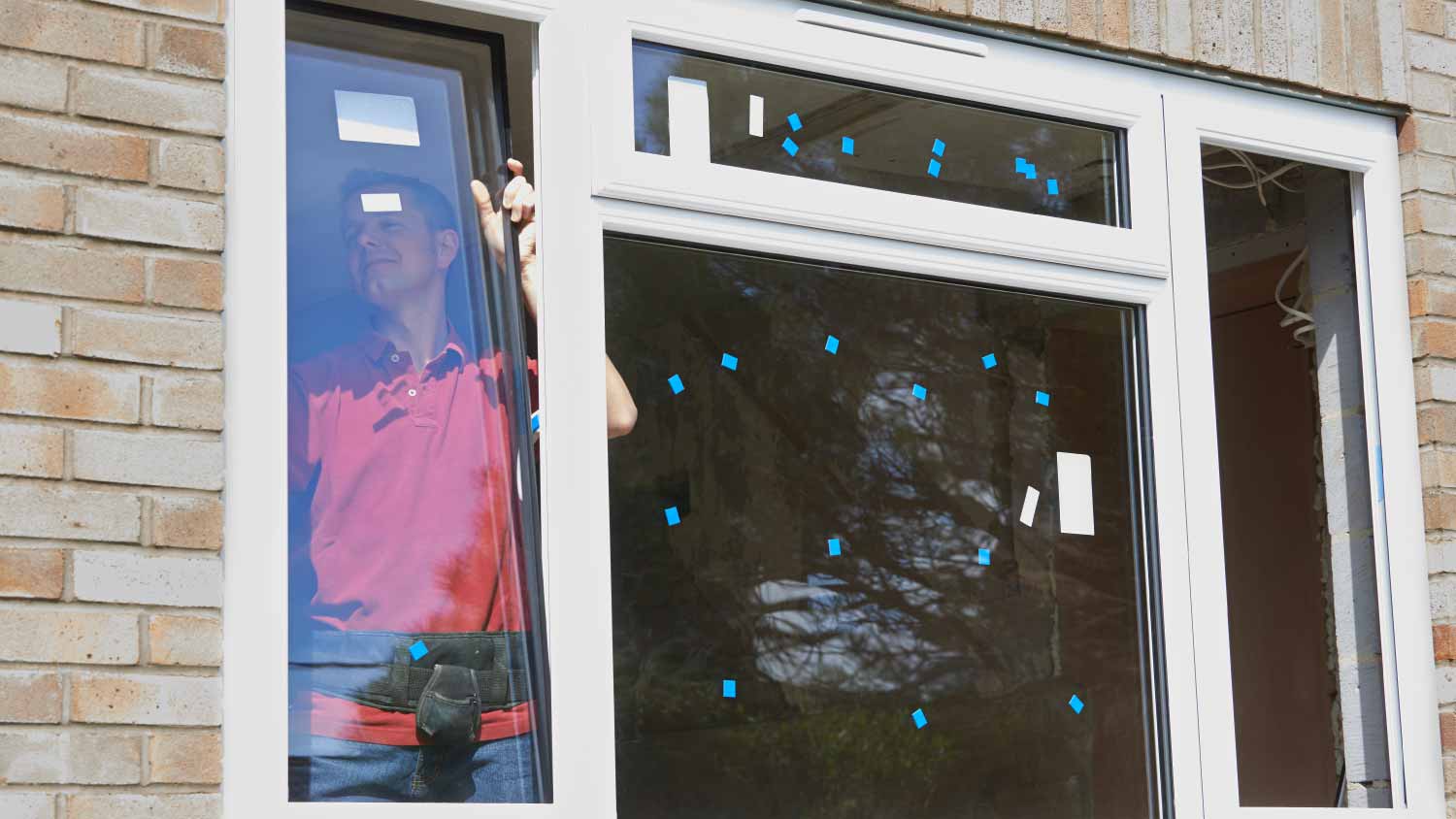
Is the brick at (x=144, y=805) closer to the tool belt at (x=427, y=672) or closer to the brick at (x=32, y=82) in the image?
the tool belt at (x=427, y=672)

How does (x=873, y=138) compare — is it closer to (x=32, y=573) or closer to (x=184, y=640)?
(x=184, y=640)

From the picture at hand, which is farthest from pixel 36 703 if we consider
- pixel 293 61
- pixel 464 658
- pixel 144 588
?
pixel 293 61

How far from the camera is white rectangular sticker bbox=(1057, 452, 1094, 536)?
149 inches

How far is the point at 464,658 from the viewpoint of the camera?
3070 millimetres

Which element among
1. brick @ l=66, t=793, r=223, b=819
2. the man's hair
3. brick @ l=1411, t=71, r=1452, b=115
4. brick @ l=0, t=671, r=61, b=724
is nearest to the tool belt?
brick @ l=66, t=793, r=223, b=819

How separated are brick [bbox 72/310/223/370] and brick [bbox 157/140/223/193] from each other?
0.21m

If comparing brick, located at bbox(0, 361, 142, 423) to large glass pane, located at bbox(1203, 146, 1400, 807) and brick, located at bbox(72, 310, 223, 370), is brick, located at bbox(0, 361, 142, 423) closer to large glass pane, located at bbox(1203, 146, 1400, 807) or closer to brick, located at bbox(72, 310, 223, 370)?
brick, located at bbox(72, 310, 223, 370)

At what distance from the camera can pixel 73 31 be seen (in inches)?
112

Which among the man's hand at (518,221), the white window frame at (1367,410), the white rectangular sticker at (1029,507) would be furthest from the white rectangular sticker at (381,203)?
the white window frame at (1367,410)

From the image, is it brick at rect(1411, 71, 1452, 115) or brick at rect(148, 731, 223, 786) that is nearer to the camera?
brick at rect(148, 731, 223, 786)

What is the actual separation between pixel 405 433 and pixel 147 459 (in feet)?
1.55

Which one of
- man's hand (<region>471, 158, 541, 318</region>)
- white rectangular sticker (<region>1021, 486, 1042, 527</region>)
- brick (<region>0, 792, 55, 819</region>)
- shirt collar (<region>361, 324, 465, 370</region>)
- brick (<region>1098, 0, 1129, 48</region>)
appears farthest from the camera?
brick (<region>1098, 0, 1129, 48</region>)

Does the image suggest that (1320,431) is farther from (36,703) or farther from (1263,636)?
(36,703)

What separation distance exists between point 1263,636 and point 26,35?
4034 mm
